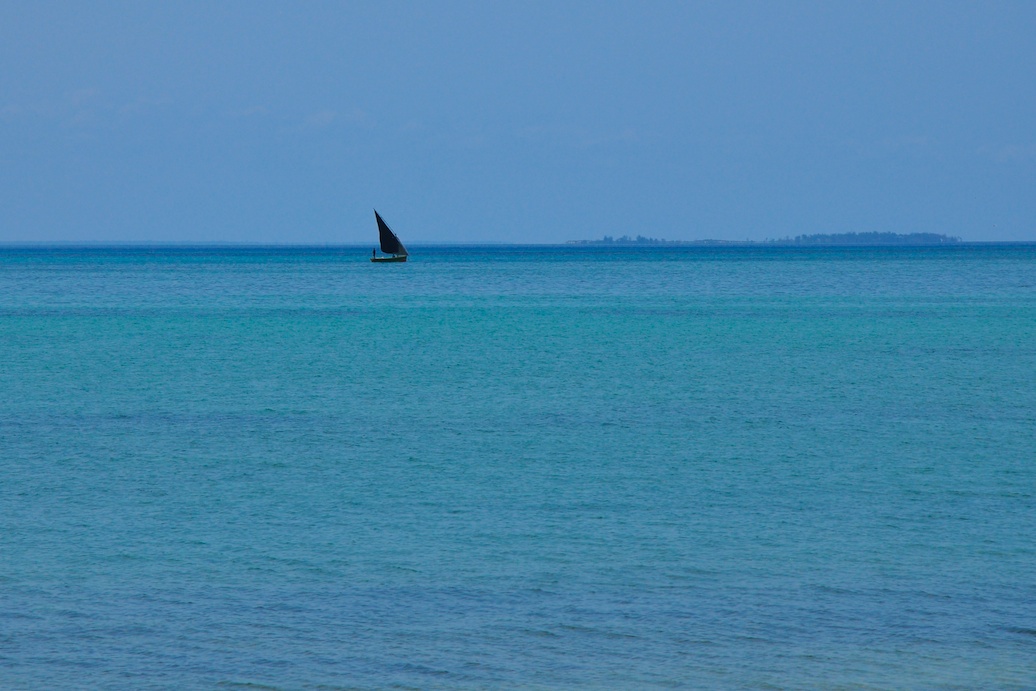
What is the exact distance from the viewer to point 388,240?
372ft

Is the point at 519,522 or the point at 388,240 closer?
the point at 519,522

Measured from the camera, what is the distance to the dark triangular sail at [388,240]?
10743 centimetres

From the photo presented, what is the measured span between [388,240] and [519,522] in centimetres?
10146

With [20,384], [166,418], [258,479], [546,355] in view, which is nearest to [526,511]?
[258,479]

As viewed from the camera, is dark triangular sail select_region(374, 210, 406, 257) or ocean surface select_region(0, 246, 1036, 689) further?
dark triangular sail select_region(374, 210, 406, 257)

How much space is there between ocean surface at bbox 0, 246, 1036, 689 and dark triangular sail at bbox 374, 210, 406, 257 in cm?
7434

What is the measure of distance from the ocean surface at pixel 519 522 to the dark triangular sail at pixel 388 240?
244ft

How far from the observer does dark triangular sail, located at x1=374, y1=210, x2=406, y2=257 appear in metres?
107

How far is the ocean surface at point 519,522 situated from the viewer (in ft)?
29.5

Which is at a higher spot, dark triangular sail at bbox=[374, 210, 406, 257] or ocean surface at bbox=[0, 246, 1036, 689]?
dark triangular sail at bbox=[374, 210, 406, 257]

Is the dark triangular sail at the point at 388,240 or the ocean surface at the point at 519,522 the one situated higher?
the dark triangular sail at the point at 388,240

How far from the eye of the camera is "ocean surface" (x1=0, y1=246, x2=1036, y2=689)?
29.5 feet

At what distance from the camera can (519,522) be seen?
44.0 feet

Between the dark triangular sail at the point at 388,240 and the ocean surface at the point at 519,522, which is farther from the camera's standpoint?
the dark triangular sail at the point at 388,240
